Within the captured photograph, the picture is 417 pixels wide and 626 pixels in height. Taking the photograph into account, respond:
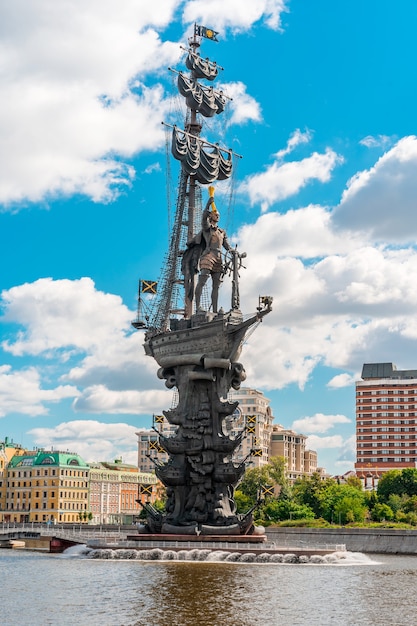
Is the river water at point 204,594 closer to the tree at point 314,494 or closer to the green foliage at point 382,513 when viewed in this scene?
the green foliage at point 382,513

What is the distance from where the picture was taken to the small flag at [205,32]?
91375mm

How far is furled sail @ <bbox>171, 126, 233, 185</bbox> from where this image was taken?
83312 millimetres

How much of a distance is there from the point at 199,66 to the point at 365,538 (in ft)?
161

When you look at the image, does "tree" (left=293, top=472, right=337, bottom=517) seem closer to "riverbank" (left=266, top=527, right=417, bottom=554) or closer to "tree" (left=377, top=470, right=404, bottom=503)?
"tree" (left=377, top=470, right=404, bottom=503)

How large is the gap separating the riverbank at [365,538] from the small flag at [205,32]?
50025 millimetres

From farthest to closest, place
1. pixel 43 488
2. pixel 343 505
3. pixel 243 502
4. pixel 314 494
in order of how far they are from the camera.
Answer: pixel 43 488
pixel 243 502
pixel 314 494
pixel 343 505

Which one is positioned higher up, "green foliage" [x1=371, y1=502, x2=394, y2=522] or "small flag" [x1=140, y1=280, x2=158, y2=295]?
"small flag" [x1=140, y1=280, x2=158, y2=295]

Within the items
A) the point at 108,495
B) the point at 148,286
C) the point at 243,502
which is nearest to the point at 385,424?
the point at 243,502

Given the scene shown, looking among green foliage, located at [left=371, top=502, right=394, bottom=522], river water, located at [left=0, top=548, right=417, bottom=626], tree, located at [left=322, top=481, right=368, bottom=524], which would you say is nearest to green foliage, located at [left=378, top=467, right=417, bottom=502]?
tree, located at [left=322, top=481, right=368, bottom=524]

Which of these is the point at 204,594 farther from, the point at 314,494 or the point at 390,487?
the point at 390,487

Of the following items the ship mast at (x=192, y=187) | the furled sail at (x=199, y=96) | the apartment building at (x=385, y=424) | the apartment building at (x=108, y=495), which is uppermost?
the furled sail at (x=199, y=96)

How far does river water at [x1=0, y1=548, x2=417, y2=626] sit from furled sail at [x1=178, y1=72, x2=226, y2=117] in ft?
146

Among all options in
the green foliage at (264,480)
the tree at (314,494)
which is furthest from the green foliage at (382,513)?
the green foliage at (264,480)

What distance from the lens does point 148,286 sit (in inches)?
3349
